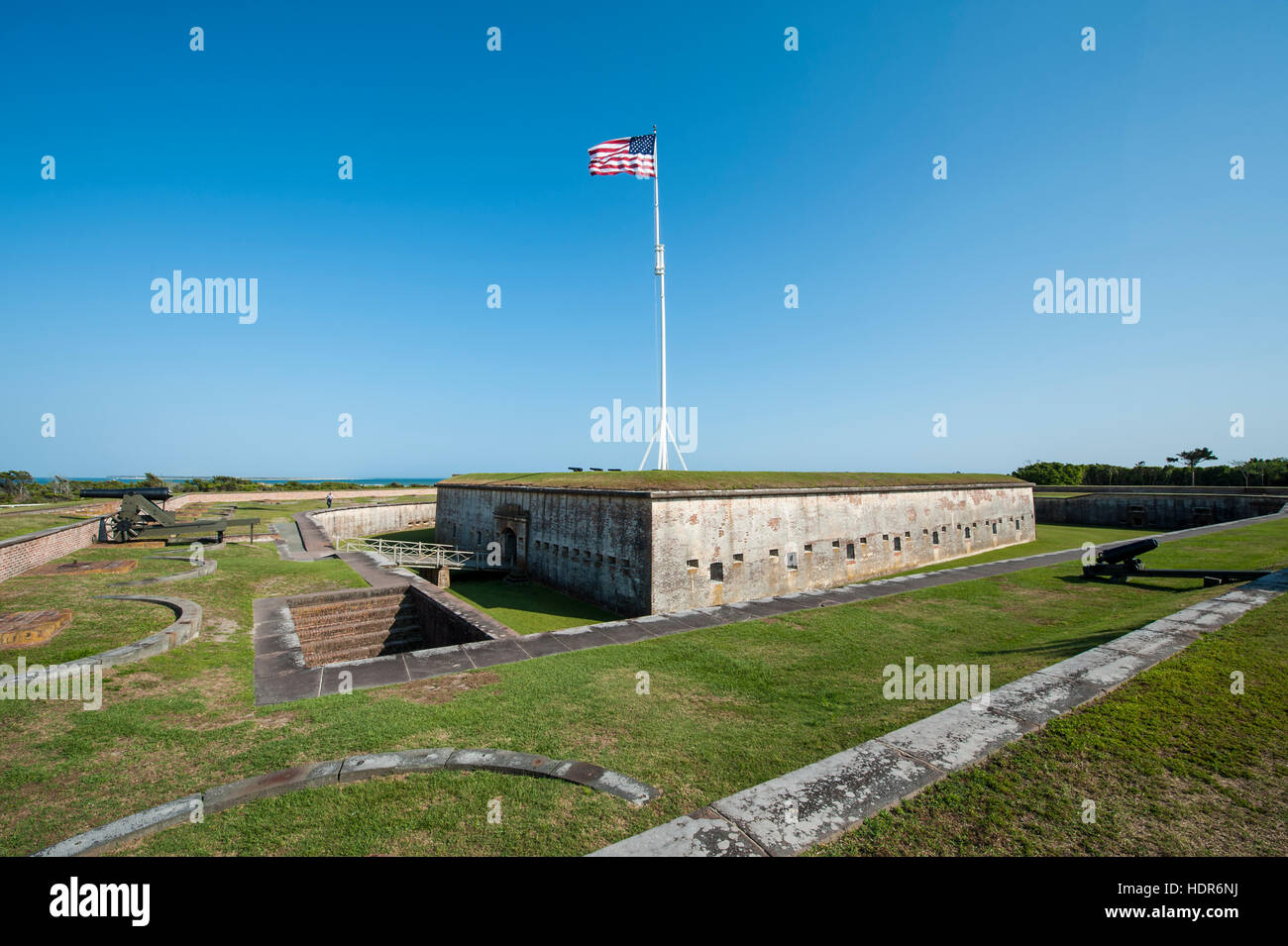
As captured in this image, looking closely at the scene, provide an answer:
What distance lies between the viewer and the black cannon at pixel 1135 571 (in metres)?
10.8

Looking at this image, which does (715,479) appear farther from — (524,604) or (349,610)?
(349,610)

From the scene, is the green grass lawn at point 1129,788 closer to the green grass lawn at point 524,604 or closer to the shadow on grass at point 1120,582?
the green grass lawn at point 524,604

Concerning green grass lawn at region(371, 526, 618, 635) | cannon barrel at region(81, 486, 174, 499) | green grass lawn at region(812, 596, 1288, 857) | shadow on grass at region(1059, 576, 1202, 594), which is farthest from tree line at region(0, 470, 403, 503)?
shadow on grass at region(1059, 576, 1202, 594)

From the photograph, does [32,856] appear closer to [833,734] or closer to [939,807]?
[939,807]

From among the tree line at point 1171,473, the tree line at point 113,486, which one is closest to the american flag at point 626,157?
the tree line at point 113,486

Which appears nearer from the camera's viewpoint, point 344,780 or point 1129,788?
point 1129,788

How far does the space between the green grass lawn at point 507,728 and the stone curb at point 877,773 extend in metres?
0.75

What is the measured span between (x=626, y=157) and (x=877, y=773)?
21.0 m

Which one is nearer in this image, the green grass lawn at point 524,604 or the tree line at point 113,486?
the green grass lawn at point 524,604

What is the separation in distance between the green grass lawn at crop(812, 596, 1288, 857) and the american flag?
66.1 feet

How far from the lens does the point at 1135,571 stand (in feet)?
41.6

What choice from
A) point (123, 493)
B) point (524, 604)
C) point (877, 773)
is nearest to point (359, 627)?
point (524, 604)
